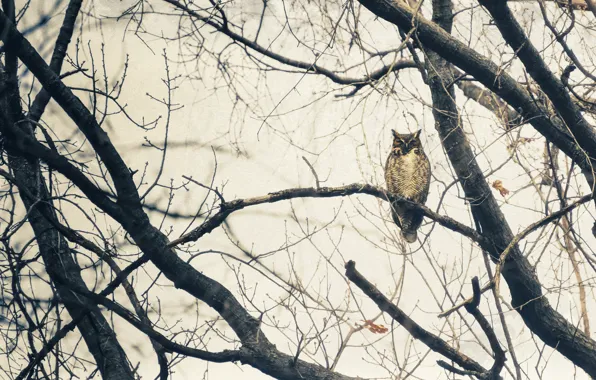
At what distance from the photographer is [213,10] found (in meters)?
4.06

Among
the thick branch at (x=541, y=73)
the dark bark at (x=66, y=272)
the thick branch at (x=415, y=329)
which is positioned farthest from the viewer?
the dark bark at (x=66, y=272)

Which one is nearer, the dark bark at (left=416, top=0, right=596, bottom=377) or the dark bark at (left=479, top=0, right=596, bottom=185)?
the dark bark at (left=479, top=0, right=596, bottom=185)

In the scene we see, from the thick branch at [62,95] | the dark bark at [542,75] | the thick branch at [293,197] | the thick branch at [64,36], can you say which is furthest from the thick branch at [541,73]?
the thick branch at [64,36]

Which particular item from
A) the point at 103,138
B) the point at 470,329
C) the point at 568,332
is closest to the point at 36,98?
the point at 103,138

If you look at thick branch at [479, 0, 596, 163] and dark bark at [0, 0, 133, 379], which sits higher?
thick branch at [479, 0, 596, 163]

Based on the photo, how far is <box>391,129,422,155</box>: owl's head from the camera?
4969 millimetres

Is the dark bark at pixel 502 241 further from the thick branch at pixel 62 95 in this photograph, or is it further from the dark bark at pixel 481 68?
the thick branch at pixel 62 95

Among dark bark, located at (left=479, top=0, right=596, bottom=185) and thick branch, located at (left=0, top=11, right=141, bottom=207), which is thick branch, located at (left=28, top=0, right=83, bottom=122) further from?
dark bark, located at (left=479, top=0, right=596, bottom=185)

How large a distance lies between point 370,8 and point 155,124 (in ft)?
4.97

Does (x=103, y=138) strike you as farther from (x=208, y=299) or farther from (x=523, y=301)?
(x=523, y=301)

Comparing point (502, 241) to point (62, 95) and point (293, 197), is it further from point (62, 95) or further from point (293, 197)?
point (62, 95)

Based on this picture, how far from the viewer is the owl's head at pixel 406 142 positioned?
196 inches

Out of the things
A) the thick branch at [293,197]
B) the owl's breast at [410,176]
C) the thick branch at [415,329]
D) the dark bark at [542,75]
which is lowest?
the thick branch at [415,329]

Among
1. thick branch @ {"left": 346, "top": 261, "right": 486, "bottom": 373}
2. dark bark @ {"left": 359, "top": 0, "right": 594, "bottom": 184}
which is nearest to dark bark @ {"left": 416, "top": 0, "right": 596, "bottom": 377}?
dark bark @ {"left": 359, "top": 0, "right": 594, "bottom": 184}
